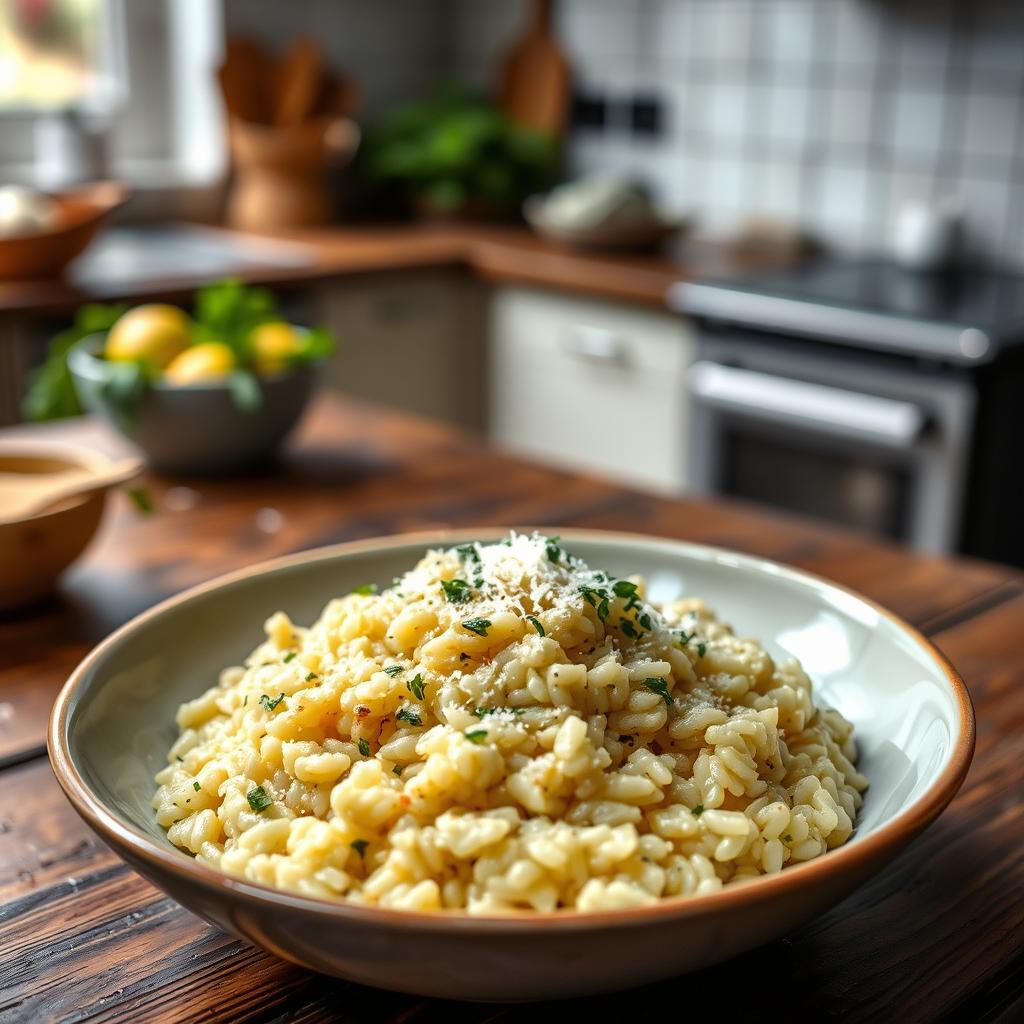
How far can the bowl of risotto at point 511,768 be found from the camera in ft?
1.87

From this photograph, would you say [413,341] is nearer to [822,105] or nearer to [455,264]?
[455,264]

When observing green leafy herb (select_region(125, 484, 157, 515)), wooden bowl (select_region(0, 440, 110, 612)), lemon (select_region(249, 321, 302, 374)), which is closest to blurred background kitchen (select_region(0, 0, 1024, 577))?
lemon (select_region(249, 321, 302, 374))

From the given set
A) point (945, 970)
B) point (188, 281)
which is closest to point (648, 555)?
point (945, 970)

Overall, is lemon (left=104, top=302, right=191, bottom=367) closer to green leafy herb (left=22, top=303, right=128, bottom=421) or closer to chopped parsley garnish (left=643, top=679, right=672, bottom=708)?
green leafy herb (left=22, top=303, right=128, bottom=421)

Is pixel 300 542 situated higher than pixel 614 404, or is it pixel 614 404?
pixel 300 542

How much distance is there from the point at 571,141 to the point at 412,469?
8.07 ft

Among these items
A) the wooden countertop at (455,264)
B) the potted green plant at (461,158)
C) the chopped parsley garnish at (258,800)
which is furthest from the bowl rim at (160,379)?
the potted green plant at (461,158)

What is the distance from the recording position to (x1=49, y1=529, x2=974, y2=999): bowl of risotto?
569 millimetres

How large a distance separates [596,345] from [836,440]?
71 centimetres

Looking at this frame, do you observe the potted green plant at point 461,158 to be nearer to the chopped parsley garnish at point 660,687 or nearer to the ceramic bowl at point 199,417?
the ceramic bowl at point 199,417

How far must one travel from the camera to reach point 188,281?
2709mm

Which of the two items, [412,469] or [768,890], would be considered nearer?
Answer: [768,890]

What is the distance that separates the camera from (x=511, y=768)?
0.66 m

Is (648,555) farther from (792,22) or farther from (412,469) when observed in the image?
(792,22)
